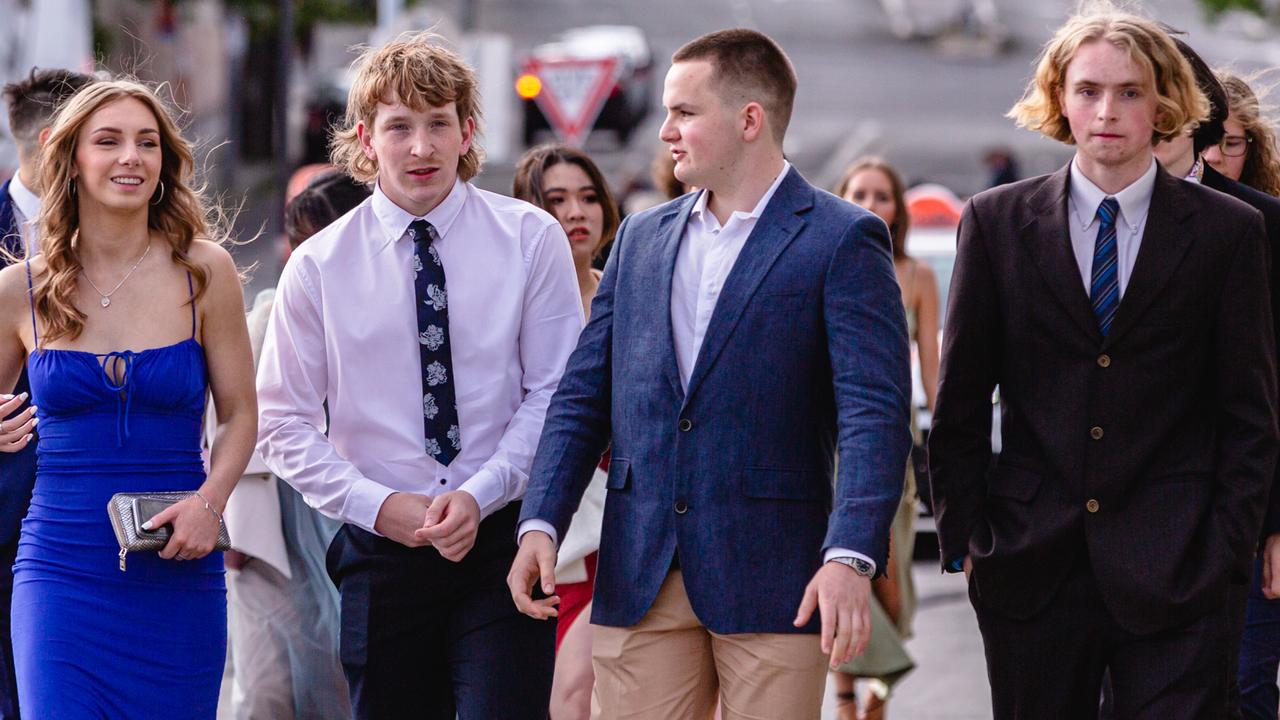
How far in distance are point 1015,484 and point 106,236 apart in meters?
2.45

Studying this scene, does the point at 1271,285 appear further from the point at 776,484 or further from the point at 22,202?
the point at 22,202

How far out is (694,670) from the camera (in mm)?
4469

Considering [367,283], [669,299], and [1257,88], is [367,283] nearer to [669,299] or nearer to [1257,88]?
[669,299]

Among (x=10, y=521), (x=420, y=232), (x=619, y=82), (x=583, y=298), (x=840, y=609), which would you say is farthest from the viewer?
(x=619, y=82)

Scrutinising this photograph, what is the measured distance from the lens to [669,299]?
453 cm

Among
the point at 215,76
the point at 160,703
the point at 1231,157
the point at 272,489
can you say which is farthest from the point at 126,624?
Result: the point at 215,76

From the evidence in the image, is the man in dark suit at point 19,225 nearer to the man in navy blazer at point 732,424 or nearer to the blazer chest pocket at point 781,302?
the man in navy blazer at point 732,424

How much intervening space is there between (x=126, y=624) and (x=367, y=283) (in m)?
1.07

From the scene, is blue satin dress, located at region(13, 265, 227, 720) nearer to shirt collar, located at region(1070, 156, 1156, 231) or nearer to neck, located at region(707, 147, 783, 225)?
neck, located at region(707, 147, 783, 225)

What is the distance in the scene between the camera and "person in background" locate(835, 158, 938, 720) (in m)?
7.62

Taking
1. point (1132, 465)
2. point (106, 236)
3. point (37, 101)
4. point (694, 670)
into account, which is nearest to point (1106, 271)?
point (1132, 465)

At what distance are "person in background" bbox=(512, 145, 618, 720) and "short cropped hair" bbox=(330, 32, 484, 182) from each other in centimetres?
125

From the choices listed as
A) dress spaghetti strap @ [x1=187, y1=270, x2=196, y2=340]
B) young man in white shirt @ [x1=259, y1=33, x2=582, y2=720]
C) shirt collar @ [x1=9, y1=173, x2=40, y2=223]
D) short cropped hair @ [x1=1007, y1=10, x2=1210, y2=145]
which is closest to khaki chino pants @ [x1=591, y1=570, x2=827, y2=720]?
young man in white shirt @ [x1=259, y1=33, x2=582, y2=720]

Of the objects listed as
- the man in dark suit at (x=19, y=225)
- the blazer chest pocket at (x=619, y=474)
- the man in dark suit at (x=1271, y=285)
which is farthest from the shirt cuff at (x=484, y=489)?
the man in dark suit at (x=1271, y=285)
